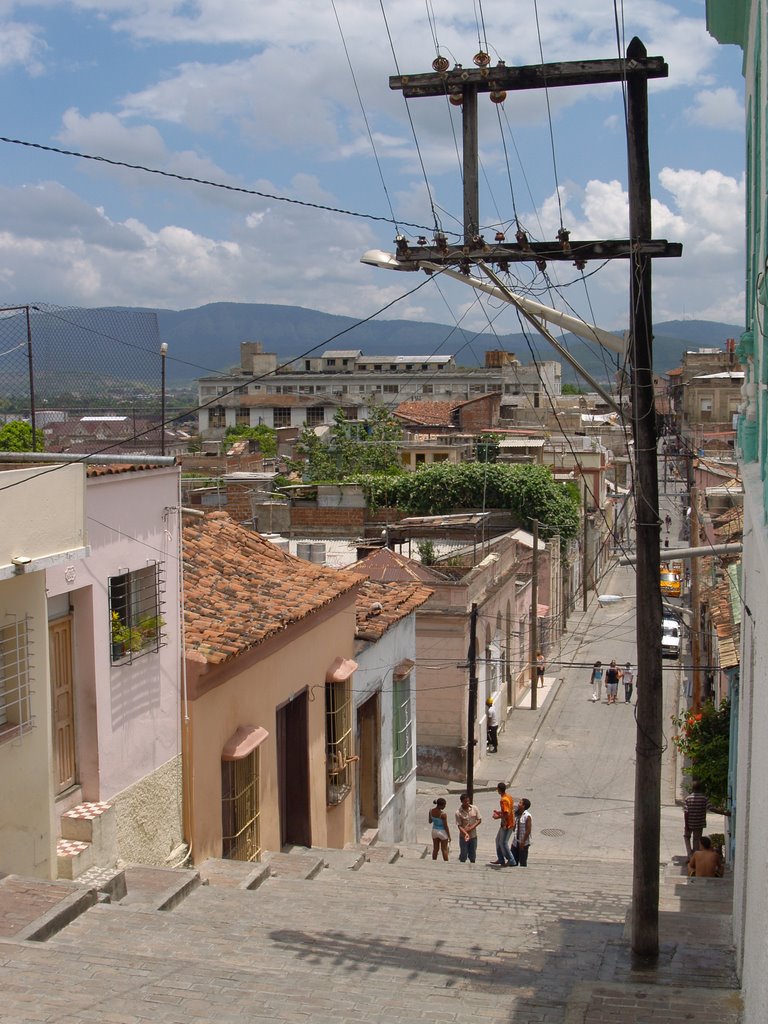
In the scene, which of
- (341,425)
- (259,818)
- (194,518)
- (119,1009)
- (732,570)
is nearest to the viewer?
(119,1009)

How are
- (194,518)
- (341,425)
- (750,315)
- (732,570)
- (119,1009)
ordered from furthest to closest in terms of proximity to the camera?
1. (341,425)
2. (732,570)
3. (194,518)
4. (750,315)
5. (119,1009)

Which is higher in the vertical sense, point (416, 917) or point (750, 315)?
point (750, 315)

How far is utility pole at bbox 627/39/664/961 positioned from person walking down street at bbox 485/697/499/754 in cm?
1701

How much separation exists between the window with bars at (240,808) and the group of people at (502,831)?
137 inches

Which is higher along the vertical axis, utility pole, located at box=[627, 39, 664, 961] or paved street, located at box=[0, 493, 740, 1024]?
utility pole, located at box=[627, 39, 664, 961]

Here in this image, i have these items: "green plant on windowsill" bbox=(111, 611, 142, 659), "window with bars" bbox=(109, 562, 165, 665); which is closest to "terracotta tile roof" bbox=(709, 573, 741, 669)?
"window with bars" bbox=(109, 562, 165, 665)

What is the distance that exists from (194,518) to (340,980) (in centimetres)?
726

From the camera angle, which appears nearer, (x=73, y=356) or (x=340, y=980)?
(x=340, y=980)

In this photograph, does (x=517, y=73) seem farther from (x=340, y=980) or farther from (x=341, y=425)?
(x=341, y=425)

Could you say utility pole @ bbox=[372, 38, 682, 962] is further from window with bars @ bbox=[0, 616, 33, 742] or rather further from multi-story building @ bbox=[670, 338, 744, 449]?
multi-story building @ bbox=[670, 338, 744, 449]

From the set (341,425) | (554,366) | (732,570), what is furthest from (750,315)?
(554,366)

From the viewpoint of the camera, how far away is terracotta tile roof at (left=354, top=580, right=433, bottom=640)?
607 inches

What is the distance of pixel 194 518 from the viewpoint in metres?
13.5

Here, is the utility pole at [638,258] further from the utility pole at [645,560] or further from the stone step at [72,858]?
the stone step at [72,858]
